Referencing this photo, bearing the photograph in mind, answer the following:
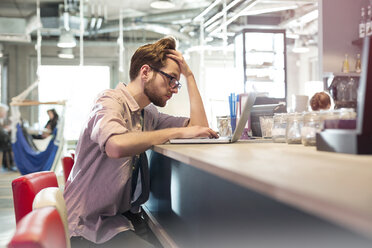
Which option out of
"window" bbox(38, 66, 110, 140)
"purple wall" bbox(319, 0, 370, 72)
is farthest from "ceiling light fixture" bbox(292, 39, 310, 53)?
"purple wall" bbox(319, 0, 370, 72)

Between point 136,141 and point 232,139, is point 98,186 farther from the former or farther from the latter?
point 232,139

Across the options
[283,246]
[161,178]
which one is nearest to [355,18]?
[161,178]

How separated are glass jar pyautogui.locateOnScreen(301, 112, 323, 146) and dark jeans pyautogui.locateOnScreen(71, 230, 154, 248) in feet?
2.48

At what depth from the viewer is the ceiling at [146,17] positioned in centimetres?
928

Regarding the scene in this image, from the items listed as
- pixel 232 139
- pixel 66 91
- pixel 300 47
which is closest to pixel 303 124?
pixel 232 139

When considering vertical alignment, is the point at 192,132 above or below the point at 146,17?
below

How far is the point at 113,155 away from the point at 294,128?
74 cm

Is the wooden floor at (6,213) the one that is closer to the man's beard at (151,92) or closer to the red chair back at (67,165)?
the red chair back at (67,165)

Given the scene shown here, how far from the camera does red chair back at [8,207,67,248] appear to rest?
70 centimetres

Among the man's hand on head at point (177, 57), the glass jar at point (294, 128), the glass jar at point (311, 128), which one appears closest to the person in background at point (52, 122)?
the man's hand on head at point (177, 57)

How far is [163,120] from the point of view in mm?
2490

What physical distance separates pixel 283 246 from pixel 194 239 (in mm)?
491

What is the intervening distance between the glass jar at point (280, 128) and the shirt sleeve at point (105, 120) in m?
0.69

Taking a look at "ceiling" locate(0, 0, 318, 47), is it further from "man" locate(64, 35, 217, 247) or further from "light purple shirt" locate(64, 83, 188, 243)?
"light purple shirt" locate(64, 83, 188, 243)
